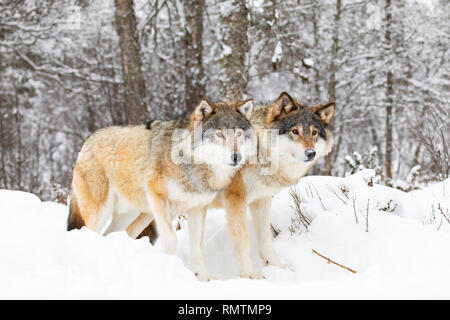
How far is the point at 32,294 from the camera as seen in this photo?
8.20ft

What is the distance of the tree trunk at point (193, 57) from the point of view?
433 inches

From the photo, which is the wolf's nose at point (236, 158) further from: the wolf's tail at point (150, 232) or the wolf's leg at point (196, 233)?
the wolf's tail at point (150, 232)

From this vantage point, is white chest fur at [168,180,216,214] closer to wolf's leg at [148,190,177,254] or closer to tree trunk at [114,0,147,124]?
wolf's leg at [148,190,177,254]

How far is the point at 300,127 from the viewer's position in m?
4.16

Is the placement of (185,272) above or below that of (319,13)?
below

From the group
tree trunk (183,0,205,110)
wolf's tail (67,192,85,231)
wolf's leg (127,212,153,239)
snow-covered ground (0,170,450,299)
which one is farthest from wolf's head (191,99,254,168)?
tree trunk (183,0,205,110)

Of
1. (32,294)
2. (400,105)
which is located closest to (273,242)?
(32,294)

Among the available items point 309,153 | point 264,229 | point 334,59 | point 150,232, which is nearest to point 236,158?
point 309,153

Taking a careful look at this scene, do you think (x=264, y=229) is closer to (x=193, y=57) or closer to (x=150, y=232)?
(x=150, y=232)

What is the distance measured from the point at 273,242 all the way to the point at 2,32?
34.8 feet

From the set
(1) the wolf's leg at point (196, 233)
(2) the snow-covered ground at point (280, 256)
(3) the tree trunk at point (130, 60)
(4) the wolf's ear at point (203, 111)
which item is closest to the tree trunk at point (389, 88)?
(3) the tree trunk at point (130, 60)

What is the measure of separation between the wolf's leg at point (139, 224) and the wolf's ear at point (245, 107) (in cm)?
169

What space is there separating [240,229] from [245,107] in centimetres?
122

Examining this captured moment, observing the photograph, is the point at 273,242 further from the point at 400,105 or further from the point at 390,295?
the point at 400,105
